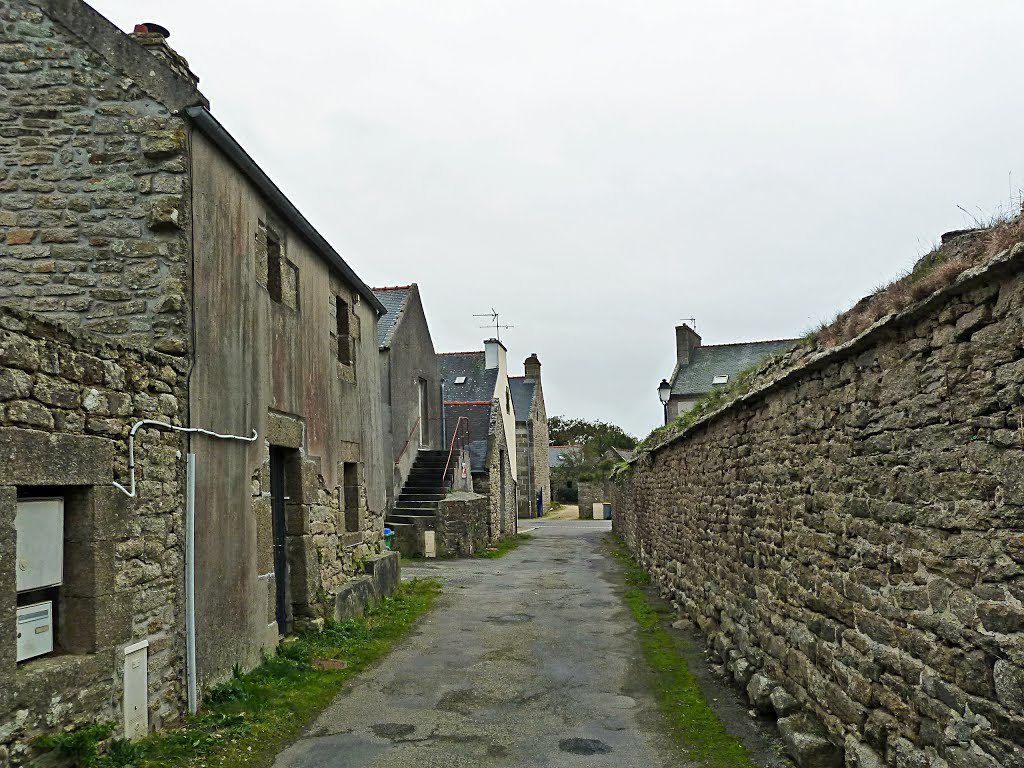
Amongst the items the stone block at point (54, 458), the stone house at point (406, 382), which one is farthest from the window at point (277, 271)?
the stone house at point (406, 382)

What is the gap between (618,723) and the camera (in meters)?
6.33

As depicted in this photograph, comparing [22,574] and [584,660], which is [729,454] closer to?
[584,660]

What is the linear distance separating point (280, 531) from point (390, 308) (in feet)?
38.9

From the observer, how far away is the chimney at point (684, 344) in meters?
37.3

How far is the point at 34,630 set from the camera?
4816 millimetres

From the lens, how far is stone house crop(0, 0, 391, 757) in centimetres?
501

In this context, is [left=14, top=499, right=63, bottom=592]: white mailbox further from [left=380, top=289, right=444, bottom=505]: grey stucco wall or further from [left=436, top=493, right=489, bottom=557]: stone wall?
[left=380, top=289, right=444, bottom=505]: grey stucco wall

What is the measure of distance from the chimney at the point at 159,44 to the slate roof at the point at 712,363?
29767 millimetres

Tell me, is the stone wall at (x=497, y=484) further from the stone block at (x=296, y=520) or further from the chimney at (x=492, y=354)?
the stone block at (x=296, y=520)

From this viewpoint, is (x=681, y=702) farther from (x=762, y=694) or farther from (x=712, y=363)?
(x=712, y=363)

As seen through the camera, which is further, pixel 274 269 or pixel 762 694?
pixel 274 269

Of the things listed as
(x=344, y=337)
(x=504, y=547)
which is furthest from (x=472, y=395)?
(x=344, y=337)

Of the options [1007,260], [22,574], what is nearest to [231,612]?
[22,574]

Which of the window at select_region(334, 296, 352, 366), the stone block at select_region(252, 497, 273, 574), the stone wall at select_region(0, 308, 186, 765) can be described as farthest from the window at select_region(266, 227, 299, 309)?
the stone wall at select_region(0, 308, 186, 765)
